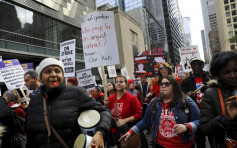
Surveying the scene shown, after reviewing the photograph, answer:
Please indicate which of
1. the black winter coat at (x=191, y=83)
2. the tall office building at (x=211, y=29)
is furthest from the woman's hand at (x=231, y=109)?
the tall office building at (x=211, y=29)

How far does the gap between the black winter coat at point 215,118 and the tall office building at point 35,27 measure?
Answer: 1504 centimetres

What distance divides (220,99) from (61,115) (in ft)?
4.88

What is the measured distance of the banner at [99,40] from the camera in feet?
14.5

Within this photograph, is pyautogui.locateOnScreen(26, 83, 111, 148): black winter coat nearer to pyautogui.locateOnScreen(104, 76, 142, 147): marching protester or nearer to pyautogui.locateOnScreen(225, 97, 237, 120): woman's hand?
pyautogui.locateOnScreen(225, 97, 237, 120): woman's hand

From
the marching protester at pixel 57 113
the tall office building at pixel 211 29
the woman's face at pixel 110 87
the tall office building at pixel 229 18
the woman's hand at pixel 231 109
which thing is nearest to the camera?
the woman's hand at pixel 231 109

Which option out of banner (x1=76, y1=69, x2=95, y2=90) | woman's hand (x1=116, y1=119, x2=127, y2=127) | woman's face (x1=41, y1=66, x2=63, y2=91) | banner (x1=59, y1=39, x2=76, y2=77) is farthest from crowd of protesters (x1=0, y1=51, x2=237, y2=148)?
banner (x1=76, y1=69, x2=95, y2=90)

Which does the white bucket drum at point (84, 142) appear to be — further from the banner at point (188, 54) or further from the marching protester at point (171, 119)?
the banner at point (188, 54)

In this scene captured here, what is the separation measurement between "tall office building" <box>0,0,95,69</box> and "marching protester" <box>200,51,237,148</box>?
1504 cm

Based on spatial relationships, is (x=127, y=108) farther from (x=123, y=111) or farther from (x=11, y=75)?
(x=11, y=75)

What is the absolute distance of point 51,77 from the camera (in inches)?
77.7

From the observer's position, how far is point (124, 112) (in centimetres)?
354

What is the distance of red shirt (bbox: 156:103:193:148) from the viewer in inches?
90.9

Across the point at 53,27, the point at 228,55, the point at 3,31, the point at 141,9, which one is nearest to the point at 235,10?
the point at 141,9

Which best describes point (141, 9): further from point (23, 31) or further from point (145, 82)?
point (145, 82)
